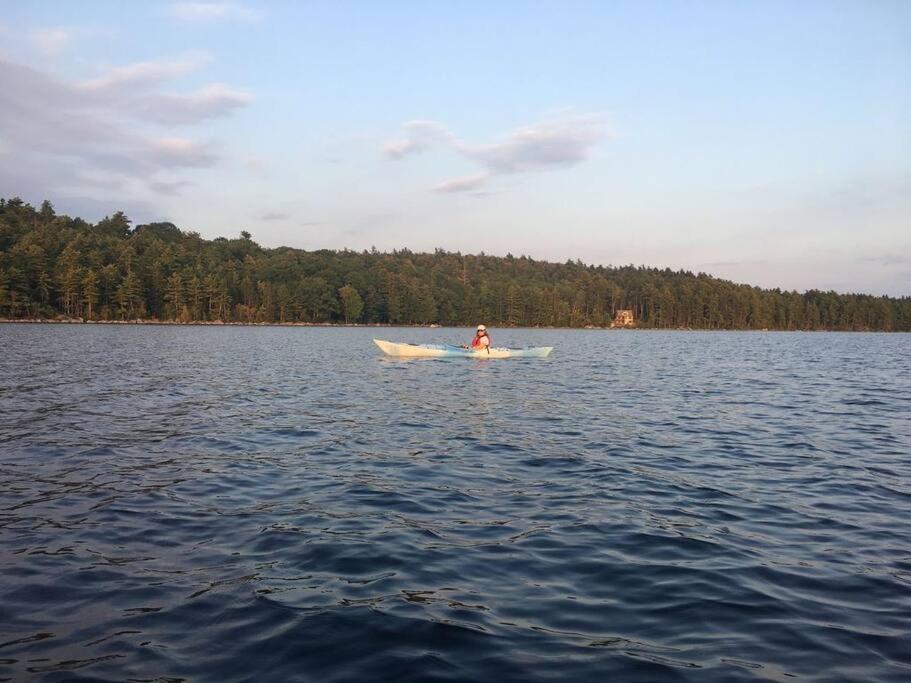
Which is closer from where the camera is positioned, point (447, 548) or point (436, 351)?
point (447, 548)

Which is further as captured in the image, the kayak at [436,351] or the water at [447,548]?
the kayak at [436,351]

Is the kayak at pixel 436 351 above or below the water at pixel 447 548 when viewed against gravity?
above

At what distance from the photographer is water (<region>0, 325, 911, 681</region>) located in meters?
6.12

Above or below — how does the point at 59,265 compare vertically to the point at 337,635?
above

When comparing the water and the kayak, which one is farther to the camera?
the kayak

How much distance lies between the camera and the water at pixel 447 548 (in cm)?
612

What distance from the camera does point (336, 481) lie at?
1270cm

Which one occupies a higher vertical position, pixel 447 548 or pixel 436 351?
pixel 436 351

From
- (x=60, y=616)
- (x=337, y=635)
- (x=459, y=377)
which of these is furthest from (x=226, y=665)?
(x=459, y=377)

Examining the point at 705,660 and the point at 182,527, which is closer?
the point at 705,660

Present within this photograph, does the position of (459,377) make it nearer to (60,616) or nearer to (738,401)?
(738,401)

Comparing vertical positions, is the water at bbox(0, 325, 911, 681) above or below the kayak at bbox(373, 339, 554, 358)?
below

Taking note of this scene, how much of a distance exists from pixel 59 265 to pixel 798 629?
16270cm

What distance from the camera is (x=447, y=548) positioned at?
9039mm
